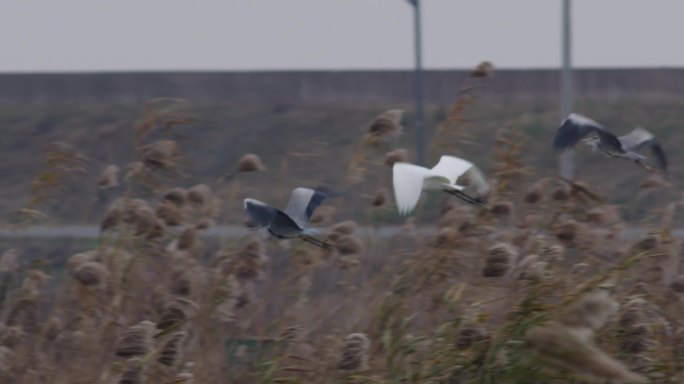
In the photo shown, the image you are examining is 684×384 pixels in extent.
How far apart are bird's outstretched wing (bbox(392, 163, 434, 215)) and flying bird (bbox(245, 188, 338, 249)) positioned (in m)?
0.31

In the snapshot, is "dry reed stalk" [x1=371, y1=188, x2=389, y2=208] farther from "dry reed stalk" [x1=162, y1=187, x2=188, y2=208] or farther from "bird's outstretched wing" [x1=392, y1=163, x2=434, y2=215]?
"dry reed stalk" [x1=162, y1=187, x2=188, y2=208]

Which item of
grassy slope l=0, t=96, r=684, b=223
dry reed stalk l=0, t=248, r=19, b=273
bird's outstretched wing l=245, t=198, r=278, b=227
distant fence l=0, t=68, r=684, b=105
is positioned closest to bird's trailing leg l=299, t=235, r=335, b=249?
bird's outstretched wing l=245, t=198, r=278, b=227

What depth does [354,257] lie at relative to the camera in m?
5.40

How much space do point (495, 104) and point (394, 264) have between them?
2249 cm

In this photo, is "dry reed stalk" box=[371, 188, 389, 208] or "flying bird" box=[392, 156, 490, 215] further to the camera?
"dry reed stalk" box=[371, 188, 389, 208]

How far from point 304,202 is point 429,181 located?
21.2 inches

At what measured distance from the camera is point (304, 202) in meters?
4.96

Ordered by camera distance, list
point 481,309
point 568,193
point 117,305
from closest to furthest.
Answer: point 481,309
point 117,305
point 568,193

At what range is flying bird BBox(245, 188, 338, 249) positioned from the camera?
4637mm

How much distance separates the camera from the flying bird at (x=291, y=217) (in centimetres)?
464

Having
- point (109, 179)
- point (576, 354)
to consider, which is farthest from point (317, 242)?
point (576, 354)

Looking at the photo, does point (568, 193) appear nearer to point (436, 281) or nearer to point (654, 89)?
point (436, 281)

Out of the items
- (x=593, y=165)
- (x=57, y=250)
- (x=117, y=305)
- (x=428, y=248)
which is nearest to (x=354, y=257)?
(x=428, y=248)

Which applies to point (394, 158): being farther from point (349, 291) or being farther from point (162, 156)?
point (162, 156)
